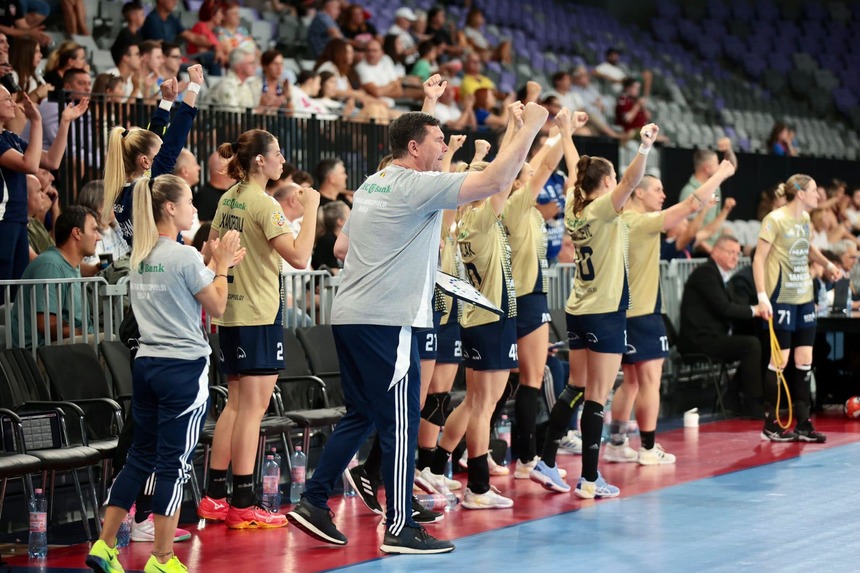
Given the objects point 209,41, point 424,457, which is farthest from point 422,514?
point 209,41

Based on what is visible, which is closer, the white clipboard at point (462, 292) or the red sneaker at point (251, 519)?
the white clipboard at point (462, 292)

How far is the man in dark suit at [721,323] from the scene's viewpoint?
10.4m

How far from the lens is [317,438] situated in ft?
27.8

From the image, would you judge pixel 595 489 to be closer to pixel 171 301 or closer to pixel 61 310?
pixel 171 301

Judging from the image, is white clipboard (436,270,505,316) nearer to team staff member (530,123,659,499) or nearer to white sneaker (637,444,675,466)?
team staff member (530,123,659,499)

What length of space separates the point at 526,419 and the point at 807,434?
2.69m

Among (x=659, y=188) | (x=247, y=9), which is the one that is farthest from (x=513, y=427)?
(x=247, y=9)

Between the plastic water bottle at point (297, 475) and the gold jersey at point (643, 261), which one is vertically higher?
the gold jersey at point (643, 261)

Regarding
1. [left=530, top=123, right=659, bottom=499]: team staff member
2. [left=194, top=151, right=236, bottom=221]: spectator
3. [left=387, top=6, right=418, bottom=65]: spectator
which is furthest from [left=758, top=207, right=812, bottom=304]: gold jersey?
[left=387, top=6, right=418, bottom=65]: spectator

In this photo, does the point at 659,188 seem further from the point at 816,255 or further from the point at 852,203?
the point at 852,203

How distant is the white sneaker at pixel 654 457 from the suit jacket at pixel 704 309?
8.35 feet

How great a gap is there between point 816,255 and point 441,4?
10.4 meters

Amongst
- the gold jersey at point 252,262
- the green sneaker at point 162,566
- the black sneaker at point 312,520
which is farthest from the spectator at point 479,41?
the green sneaker at point 162,566

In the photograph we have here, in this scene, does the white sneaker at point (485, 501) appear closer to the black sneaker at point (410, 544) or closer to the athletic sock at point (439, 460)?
the athletic sock at point (439, 460)
